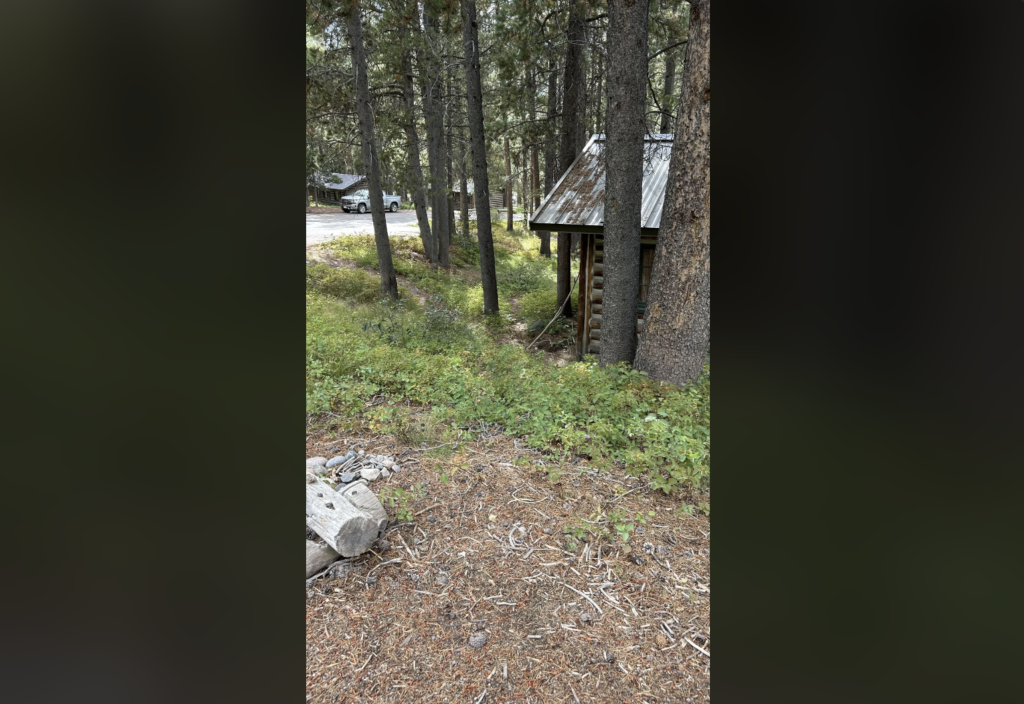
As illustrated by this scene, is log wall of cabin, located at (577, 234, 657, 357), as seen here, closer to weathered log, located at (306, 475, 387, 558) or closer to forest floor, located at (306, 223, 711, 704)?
forest floor, located at (306, 223, 711, 704)

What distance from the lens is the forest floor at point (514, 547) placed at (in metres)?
2.94

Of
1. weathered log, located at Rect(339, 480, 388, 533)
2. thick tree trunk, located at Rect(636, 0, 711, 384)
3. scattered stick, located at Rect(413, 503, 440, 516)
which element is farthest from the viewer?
thick tree trunk, located at Rect(636, 0, 711, 384)

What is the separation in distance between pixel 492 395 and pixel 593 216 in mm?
3675

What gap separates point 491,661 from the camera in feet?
9.94

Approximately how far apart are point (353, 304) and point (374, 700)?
1051 cm

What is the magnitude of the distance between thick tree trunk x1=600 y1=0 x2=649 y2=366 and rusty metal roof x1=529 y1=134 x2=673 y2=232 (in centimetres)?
100

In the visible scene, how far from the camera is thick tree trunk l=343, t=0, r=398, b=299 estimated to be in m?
11.0
